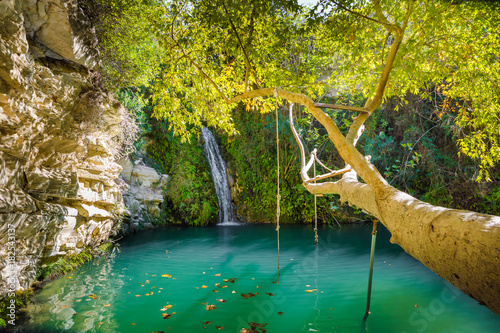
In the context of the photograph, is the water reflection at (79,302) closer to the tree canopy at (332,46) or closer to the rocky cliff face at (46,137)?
the rocky cliff face at (46,137)

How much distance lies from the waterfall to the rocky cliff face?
21.8ft

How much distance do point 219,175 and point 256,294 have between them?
29.5 ft

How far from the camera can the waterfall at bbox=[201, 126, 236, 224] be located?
1246 cm

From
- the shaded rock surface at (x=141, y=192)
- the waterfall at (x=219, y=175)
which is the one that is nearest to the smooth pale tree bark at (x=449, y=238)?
the shaded rock surface at (x=141, y=192)

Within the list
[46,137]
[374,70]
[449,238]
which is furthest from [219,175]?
[449,238]

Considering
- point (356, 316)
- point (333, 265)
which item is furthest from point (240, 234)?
point (356, 316)

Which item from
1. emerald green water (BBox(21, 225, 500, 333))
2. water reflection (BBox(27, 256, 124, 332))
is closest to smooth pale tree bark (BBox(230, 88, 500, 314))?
emerald green water (BBox(21, 225, 500, 333))

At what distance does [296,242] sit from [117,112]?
629cm

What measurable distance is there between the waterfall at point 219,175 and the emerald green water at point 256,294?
512 cm

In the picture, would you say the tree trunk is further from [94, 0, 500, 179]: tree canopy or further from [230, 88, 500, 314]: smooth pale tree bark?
[94, 0, 500, 179]: tree canopy

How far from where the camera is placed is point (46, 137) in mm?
4508

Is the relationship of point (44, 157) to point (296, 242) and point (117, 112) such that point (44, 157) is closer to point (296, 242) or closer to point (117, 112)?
point (117, 112)

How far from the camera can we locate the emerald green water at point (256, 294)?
3.42 m

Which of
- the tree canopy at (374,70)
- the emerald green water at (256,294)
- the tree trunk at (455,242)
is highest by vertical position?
the tree canopy at (374,70)
